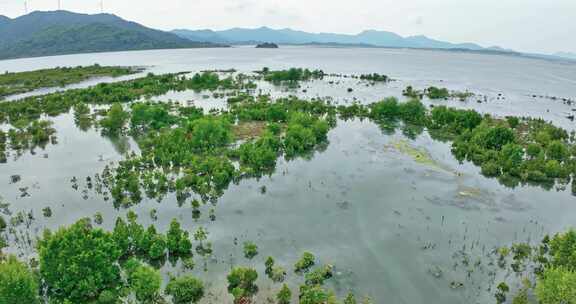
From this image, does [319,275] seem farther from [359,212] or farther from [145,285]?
[145,285]

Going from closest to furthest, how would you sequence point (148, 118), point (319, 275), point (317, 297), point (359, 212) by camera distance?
1. point (317, 297)
2. point (319, 275)
3. point (359, 212)
4. point (148, 118)

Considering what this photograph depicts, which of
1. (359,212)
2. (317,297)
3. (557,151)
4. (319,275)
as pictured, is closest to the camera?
(317,297)

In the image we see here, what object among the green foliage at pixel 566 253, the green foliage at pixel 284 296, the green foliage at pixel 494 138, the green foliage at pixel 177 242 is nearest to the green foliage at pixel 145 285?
the green foliage at pixel 177 242

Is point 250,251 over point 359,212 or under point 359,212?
under

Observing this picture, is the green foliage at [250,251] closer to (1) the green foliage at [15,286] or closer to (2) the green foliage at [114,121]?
(1) the green foliage at [15,286]

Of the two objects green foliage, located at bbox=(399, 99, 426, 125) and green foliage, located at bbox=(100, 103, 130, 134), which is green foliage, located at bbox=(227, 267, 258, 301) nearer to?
green foliage, located at bbox=(100, 103, 130, 134)

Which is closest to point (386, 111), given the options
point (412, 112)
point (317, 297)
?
point (412, 112)

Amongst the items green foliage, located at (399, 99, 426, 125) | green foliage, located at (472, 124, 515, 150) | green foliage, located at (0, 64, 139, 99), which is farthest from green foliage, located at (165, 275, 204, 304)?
green foliage, located at (0, 64, 139, 99)
